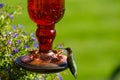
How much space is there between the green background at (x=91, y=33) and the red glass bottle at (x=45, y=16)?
3.67m

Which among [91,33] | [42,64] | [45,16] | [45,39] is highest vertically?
[45,16]

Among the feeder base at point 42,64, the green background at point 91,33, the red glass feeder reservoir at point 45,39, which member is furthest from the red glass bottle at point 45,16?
the green background at point 91,33

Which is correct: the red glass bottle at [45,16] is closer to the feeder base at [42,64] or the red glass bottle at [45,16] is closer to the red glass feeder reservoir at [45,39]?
the red glass feeder reservoir at [45,39]

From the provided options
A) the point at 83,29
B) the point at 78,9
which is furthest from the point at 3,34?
the point at 78,9

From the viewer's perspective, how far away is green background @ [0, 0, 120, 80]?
25.7 feet

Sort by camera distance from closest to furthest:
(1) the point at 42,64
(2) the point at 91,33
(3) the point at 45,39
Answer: (1) the point at 42,64, (3) the point at 45,39, (2) the point at 91,33

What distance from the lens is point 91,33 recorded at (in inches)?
378

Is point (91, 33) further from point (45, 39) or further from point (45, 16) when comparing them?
point (45, 16)

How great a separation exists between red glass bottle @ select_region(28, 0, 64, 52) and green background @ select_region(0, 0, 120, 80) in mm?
Answer: 3666

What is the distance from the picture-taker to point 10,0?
1011 centimetres

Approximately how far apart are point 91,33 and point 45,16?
647cm

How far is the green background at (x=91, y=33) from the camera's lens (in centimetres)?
782

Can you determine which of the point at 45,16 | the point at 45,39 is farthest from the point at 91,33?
the point at 45,16

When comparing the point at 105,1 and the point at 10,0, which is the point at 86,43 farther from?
the point at 105,1
